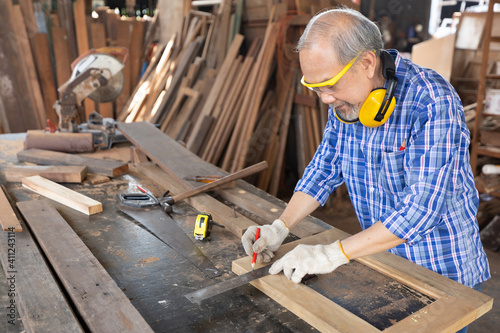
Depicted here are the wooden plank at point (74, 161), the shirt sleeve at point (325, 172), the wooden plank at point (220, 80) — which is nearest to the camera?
the shirt sleeve at point (325, 172)

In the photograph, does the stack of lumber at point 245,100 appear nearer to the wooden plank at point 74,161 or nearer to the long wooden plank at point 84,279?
the wooden plank at point 74,161

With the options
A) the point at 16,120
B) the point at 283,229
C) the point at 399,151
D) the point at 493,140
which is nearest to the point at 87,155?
the point at 283,229

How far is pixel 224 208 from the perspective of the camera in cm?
214

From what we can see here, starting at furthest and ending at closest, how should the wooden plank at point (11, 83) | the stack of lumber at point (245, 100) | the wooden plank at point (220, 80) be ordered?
1. the wooden plank at point (11, 83)
2. the wooden plank at point (220, 80)
3. the stack of lumber at point (245, 100)

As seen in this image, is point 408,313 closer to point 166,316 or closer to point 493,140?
point 166,316

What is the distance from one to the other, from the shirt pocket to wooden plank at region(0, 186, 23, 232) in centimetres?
157

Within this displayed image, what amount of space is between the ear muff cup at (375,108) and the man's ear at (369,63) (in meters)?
0.06

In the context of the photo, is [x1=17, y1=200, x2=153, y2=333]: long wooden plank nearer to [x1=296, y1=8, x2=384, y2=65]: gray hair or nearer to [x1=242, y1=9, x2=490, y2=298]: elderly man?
[x1=242, y1=9, x2=490, y2=298]: elderly man

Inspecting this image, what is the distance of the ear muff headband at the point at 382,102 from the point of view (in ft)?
4.91

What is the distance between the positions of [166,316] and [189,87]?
5.19m

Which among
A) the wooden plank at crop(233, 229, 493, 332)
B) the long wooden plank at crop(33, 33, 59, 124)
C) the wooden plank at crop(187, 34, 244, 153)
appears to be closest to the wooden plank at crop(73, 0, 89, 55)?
the long wooden plank at crop(33, 33, 59, 124)

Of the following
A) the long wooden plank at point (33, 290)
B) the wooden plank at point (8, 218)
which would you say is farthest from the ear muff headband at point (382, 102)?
the wooden plank at point (8, 218)

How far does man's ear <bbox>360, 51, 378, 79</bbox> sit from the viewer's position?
4.72 feet

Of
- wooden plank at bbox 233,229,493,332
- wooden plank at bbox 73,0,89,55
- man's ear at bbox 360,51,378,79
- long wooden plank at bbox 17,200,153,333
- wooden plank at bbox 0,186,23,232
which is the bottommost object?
wooden plank at bbox 233,229,493,332
